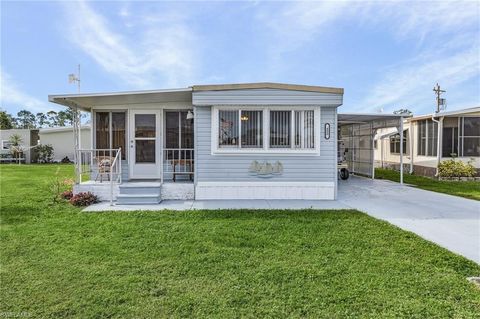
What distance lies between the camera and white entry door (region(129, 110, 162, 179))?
900cm

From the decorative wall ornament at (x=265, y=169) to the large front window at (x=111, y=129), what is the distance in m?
3.78

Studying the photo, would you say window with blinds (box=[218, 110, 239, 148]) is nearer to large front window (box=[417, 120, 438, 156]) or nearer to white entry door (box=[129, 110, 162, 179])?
white entry door (box=[129, 110, 162, 179])

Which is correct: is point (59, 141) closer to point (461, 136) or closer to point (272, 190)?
point (272, 190)

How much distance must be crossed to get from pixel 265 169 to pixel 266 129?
3.34 feet

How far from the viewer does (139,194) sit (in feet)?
25.7

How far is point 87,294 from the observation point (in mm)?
3078

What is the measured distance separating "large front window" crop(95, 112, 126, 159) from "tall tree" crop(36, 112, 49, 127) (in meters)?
64.9

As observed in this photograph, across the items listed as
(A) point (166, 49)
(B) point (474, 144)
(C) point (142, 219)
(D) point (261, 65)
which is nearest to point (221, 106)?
(C) point (142, 219)

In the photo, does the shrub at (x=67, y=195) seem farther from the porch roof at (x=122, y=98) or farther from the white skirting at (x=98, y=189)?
the porch roof at (x=122, y=98)

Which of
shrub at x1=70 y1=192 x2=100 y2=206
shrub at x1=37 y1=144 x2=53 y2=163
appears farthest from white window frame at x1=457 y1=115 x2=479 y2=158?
shrub at x1=37 y1=144 x2=53 y2=163

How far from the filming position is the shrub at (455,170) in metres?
13.5

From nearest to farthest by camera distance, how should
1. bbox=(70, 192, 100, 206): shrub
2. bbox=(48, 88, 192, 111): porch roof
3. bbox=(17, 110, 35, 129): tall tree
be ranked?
bbox=(70, 192, 100, 206): shrub → bbox=(48, 88, 192, 111): porch roof → bbox=(17, 110, 35, 129): tall tree

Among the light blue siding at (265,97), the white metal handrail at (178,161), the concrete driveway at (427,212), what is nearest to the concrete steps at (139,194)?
the white metal handrail at (178,161)

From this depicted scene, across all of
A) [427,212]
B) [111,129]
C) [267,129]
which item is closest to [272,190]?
[267,129]
